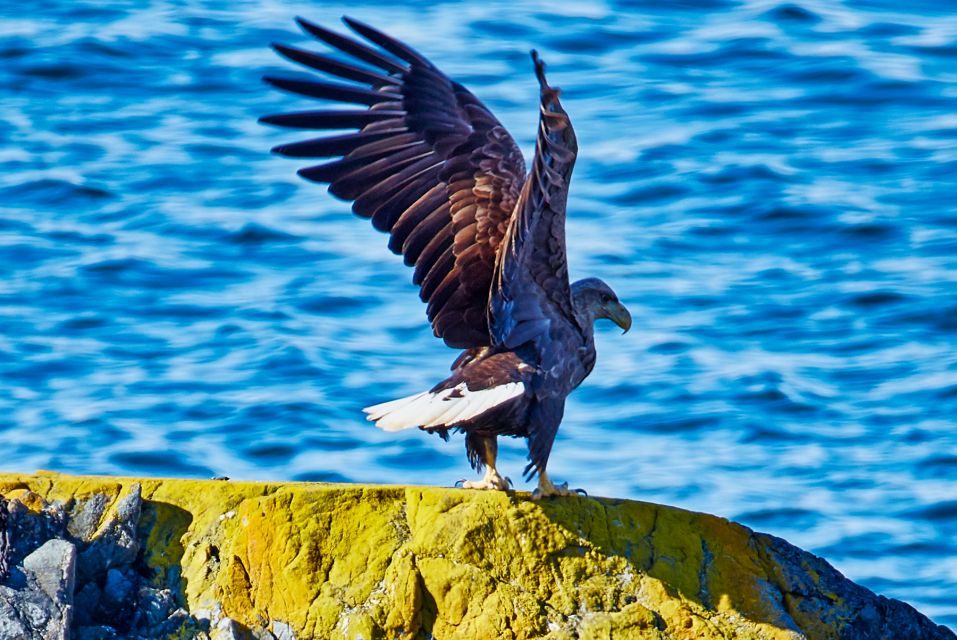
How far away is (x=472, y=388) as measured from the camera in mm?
4746

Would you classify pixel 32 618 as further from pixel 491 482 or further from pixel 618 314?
pixel 618 314

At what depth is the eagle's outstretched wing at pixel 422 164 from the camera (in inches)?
205

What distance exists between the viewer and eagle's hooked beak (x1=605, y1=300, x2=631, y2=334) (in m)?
5.38

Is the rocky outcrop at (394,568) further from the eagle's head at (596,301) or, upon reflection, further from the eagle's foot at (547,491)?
the eagle's head at (596,301)

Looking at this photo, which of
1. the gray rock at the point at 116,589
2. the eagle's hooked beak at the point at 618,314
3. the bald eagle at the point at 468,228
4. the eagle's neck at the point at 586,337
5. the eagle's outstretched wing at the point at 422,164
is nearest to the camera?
Answer: the gray rock at the point at 116,589

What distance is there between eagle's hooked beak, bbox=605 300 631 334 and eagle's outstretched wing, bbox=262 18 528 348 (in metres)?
0.49

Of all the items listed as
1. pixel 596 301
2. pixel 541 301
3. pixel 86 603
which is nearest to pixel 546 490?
pixel 541 301

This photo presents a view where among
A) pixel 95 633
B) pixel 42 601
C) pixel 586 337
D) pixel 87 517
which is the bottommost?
pixel 95 633

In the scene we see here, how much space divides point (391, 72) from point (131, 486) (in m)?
2.15

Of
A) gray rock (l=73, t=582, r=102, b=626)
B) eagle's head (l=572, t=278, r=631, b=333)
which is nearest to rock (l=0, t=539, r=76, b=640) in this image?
gray rock (l=73, t=582, r=102, b=626)

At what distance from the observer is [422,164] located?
213 inches

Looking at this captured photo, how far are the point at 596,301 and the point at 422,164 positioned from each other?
0.81 metres

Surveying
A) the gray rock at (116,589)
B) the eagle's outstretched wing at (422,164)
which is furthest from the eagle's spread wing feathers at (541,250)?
the gray rock at (116,589)

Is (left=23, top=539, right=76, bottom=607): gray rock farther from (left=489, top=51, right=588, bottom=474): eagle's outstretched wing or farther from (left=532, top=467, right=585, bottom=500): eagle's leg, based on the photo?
(left=489, top=51, right=588, bottom=474): eagle's outstretched wing
